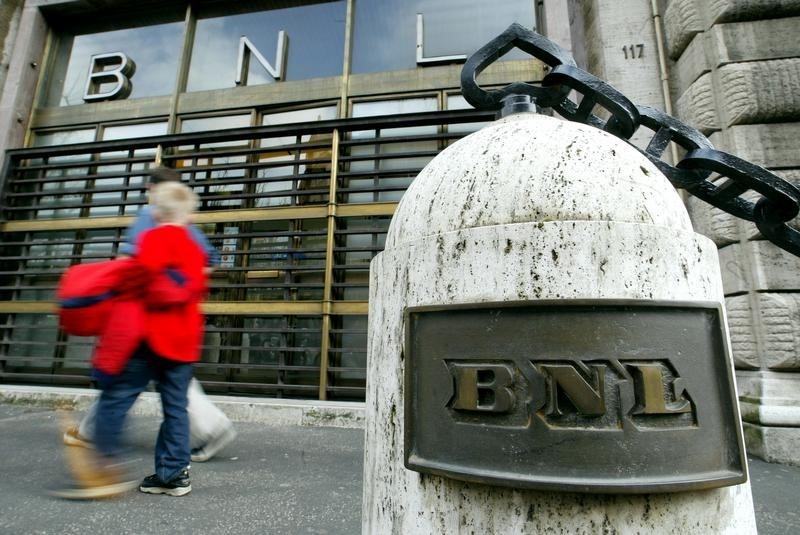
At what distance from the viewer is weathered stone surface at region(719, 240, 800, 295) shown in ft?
13.2

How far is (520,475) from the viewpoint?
1156 mm

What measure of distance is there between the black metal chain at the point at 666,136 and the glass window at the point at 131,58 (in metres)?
7.46

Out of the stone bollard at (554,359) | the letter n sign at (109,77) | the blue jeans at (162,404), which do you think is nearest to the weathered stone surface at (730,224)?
the stone bollard at (554,359)

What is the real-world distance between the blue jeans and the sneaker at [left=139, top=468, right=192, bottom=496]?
33mm

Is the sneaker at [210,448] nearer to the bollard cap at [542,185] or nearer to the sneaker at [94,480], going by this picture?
the sneaker at [94,480]

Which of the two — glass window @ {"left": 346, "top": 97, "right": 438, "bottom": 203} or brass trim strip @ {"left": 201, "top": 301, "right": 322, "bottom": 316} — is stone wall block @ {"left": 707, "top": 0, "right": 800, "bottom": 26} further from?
brass trim strip @ {"left": 201, "top": 301, "right": 322, "bottom": 316}

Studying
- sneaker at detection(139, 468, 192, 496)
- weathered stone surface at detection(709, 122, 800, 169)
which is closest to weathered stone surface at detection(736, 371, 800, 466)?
weathered stone surface at detection(709, 122, 800, 169)

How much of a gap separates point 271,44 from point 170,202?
5.99m

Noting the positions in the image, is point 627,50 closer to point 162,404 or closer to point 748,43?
point 748,43

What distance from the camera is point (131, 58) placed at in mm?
7902

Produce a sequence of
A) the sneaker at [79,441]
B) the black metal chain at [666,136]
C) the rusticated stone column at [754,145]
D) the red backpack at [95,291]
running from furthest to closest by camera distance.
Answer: the rusticated stone column at [754,145]
the sneaker at [79,441]
the red backpack at [95,291]
the black metal chain at [666,136]

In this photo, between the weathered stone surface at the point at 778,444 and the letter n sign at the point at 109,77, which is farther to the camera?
the letter n sign at the point at 109,77

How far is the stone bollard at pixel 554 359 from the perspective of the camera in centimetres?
115

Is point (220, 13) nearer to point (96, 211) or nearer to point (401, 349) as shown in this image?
point (96, 211)
